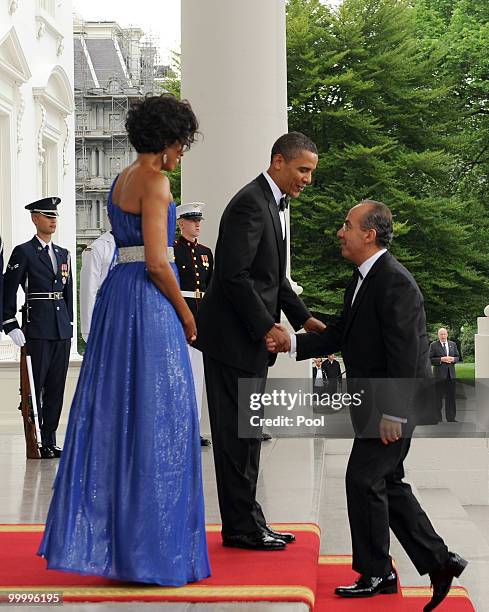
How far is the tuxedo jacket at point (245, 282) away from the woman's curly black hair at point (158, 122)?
0.81 metres

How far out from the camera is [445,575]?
5.70m

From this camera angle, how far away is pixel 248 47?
1131 cm

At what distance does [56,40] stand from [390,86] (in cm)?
1811

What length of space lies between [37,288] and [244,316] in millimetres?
4797

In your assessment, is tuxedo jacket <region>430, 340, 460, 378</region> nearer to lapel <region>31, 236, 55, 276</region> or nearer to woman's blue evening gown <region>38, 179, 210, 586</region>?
lapel <region>31, 236, 55, 276</region>

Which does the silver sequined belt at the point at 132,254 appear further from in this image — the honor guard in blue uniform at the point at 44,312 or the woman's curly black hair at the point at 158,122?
the honor guard in blue uniform at the point at 44,312

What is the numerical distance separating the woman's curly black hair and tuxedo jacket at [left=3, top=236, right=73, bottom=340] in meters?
5.20

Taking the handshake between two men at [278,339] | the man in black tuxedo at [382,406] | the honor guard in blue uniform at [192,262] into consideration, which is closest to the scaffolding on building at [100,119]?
the honor guard in blue uniform at [192,262]

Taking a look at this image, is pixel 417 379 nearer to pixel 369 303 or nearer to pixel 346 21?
pixel 369 303

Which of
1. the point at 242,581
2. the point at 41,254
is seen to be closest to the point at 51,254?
the point at 41,254

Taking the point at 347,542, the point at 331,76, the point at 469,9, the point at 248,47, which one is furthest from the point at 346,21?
the point at 347,542

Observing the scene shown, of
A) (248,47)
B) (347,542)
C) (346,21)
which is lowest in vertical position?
(347,542)

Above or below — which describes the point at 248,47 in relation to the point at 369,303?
above

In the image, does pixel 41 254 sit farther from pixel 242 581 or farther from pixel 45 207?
pixel 242 581
